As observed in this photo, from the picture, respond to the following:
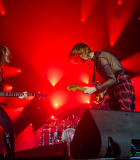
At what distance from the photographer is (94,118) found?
1367 millimetres

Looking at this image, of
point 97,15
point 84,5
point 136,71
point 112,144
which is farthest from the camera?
point 97,15

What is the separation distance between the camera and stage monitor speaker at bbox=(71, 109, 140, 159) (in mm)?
1268

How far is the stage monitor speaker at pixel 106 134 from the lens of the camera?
1268 millimetres

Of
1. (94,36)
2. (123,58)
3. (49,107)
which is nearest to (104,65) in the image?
(123,58)

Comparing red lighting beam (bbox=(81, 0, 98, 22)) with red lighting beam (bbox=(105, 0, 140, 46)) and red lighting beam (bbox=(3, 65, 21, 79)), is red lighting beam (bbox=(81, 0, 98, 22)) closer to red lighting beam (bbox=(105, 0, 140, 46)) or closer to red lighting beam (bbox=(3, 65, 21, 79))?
red lighting beam (bbox=(105, 0, 140, 46))

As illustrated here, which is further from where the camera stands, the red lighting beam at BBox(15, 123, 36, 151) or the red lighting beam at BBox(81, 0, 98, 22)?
the red lighting beam at BBox(15, 123, 36, 151)

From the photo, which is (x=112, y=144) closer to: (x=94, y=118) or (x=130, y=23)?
(x=94, y=118)

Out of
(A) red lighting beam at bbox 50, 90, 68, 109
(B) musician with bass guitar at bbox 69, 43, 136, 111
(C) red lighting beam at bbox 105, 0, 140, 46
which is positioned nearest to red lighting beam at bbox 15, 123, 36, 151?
(A) red lighting beam at bbox 50, 90, 68, 109

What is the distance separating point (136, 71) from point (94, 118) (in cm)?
411

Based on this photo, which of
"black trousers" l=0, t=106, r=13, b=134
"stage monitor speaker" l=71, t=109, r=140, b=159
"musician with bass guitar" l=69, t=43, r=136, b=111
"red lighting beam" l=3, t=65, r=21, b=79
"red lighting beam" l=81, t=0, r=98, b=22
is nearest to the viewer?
"stage monitor speaker" l=71, t=109, r=140, b=159

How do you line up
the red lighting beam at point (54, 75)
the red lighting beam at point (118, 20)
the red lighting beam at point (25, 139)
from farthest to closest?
the red lighting beam at point (54, 75)
the red lighting beam at point (25, 139)
the red lighting beam at point (118, 20)

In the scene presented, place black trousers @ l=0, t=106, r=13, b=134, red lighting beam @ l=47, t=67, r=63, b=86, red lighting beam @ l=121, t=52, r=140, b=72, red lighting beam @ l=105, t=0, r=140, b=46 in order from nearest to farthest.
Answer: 1. black trousers @ l=0, t=106, r=13, b=134
2. red lighting beam @ l=121, t=52, r=140, b=72
3. red lighting beam @ l=105, t=0, r=140, b=46
4. red lighting beam @ l=47, t=67, r=63, b=86

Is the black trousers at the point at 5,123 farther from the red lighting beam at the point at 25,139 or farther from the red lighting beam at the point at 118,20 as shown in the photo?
the red lighting beam at the point at 118,20

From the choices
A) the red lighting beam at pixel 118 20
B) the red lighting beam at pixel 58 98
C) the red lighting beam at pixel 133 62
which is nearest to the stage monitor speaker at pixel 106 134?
the red lighting beam at pixel 133 62
